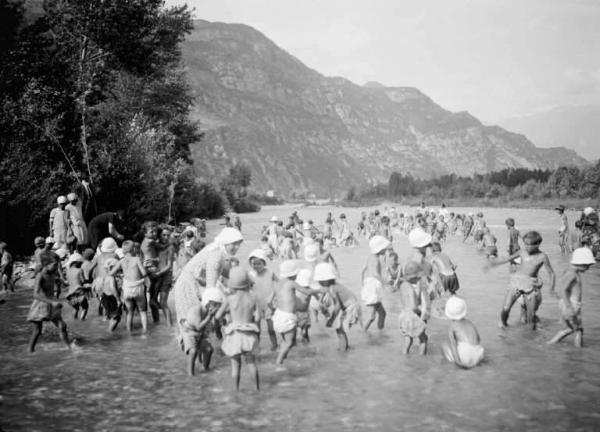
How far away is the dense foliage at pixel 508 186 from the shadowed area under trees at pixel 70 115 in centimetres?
6609

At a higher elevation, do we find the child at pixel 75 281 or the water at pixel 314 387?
the child at pixel 75 281

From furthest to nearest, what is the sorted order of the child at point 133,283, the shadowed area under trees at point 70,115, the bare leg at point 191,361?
1. the shadowed area under trees at point 70,115
2. the child at point 133,283
3. the bare leg at point 191,361

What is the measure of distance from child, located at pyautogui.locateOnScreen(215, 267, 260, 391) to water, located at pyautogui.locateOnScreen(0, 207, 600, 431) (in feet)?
1.41

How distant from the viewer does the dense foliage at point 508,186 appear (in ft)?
273

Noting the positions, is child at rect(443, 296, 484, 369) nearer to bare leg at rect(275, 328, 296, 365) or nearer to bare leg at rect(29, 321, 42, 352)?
bare leg at rect(275, 328, 296, 365)

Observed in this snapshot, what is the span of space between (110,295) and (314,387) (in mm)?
5203

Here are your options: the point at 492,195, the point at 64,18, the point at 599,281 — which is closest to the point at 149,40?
the point at 64,18

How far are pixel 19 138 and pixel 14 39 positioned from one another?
4.07m

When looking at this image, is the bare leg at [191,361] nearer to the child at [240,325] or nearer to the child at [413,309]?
the child at [240,325]

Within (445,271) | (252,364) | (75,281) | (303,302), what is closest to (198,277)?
(303,302)

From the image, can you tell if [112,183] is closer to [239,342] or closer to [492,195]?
[239,342]

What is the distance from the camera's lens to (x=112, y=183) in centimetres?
2447

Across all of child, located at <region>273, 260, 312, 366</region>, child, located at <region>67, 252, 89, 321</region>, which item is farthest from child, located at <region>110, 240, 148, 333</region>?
child, located at <region>273, 260, 312, 366</region>

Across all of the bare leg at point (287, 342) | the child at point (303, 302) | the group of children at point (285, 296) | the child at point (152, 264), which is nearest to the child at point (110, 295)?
the group of children at point (285, 296)
